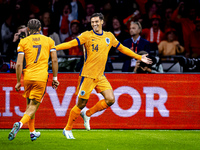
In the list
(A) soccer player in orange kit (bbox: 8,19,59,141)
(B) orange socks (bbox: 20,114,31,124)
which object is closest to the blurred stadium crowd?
(A) soccer player in orange kit (bbox: 8,19,59,141)

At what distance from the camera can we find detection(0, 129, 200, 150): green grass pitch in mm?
6410

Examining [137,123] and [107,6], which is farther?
[107,6]

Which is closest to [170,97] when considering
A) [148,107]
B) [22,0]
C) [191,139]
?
[148,107]

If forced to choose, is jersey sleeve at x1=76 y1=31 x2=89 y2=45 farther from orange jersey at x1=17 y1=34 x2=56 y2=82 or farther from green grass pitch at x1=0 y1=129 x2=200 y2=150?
green grass pitch at x1=0 y1=129 x2=200 y2=150

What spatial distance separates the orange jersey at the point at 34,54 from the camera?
6637 millimetres

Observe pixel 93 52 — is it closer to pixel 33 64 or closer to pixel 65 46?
pixel 65 46

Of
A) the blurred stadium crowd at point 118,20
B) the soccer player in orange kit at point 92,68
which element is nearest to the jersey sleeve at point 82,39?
the soccer player in orange kit at point 92,68

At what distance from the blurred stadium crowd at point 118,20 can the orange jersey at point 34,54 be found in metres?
4.42

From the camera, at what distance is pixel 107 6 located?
12547mm

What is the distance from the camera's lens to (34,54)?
6.67m

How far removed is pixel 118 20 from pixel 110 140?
526 cm

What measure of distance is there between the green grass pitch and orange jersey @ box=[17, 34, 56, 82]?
3.67 ft

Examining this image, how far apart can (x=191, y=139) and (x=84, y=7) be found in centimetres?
668

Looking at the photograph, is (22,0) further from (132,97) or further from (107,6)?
(132,97)
